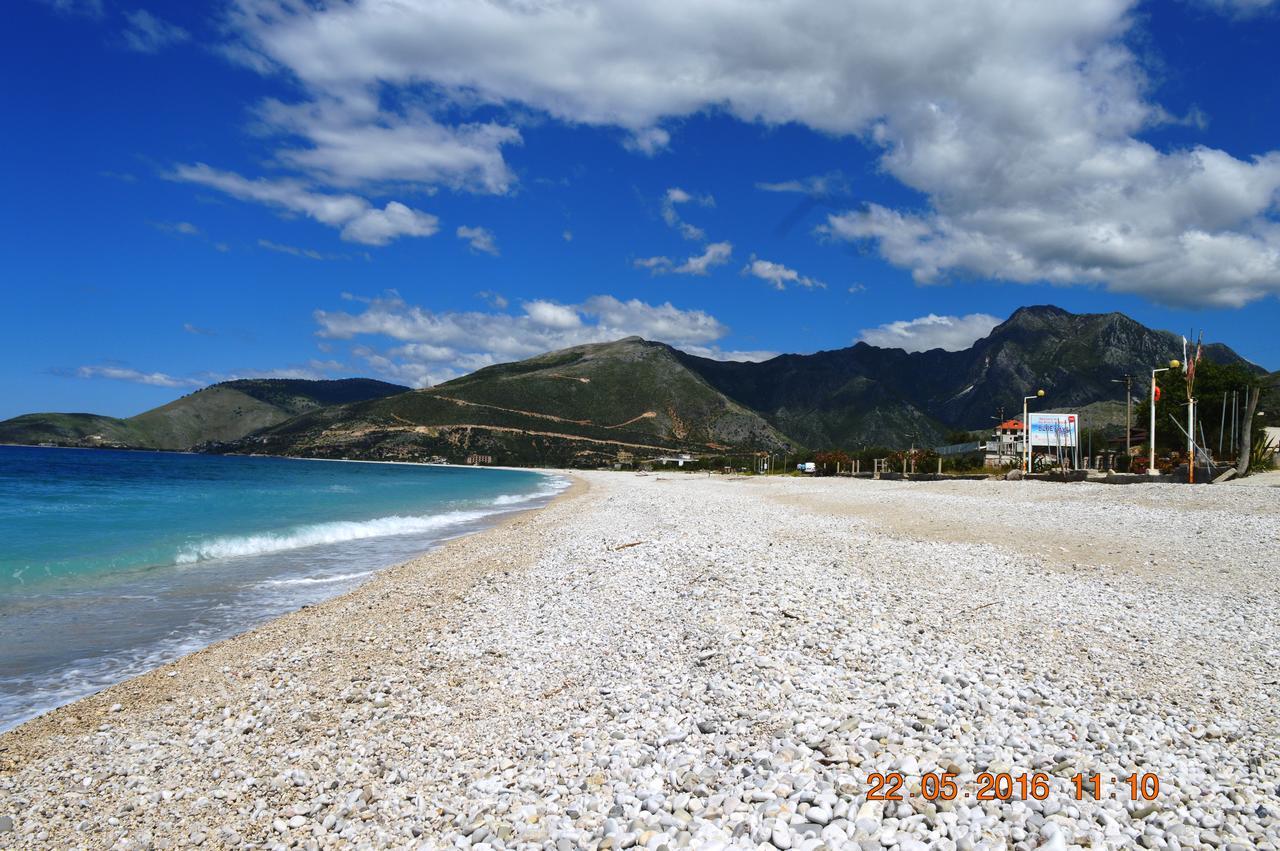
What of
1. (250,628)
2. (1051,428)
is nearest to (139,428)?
(1051,428)

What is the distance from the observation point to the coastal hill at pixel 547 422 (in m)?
134

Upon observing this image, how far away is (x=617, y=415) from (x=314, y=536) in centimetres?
12818

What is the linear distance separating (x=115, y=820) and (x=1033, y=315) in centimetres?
23033

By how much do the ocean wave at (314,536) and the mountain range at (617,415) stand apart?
99.4m

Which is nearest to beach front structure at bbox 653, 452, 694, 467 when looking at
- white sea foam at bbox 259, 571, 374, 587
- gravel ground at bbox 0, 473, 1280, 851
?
white sea foam at bbox 259, 571, 374, 587

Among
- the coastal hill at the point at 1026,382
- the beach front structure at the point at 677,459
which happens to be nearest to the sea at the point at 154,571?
Result: the beach front structure at the point at 677,459

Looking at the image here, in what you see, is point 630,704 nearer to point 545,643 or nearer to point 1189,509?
point 545,643

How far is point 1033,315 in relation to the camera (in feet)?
654

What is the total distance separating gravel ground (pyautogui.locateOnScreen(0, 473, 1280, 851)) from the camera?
386 centimetres

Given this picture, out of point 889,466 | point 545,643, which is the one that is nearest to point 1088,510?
point 545,643

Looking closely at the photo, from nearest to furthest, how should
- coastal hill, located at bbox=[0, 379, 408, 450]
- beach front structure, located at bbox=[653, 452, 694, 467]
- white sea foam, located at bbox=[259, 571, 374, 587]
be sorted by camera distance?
white sea foam, located at bbox=[259, 571, 374, 587], beach front structure, located at bbox=[653, 452, 694, 467], coastal hill, located at bbox=[0, 379, 408, 450]
